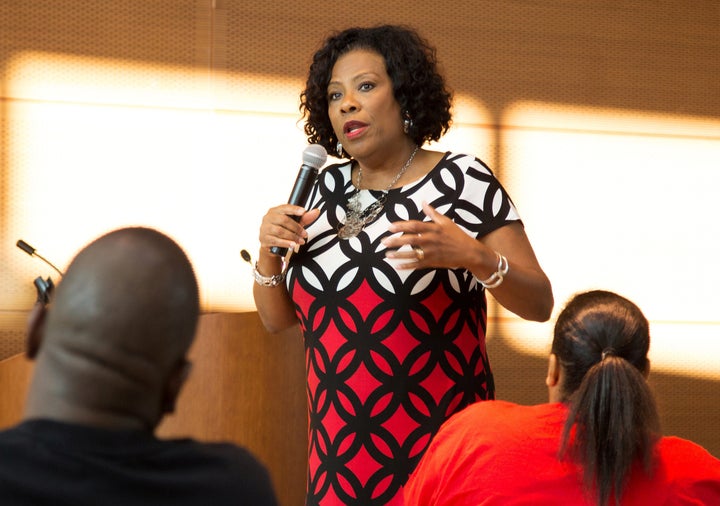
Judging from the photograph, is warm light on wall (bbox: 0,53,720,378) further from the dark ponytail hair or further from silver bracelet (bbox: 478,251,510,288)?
the dark ponytail hair

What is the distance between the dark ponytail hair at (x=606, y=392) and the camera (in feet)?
5.30

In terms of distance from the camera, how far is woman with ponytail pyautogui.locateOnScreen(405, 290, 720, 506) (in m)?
1.63

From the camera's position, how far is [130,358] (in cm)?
89

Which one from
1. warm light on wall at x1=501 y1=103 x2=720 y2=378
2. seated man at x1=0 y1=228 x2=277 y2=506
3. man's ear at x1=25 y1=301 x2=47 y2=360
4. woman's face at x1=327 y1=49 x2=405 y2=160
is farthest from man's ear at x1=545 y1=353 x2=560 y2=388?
warm light on wall at x1=501 y1=103 x2=720 y2=378

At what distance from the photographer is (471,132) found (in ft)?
16.7

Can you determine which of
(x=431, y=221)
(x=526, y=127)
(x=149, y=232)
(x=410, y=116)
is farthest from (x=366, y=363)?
(x=526, y=127)

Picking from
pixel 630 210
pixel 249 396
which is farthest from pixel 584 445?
pixel 630 210

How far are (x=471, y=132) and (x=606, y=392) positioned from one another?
3545 mm

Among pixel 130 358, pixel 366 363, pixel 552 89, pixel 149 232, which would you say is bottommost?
pixel 366 363

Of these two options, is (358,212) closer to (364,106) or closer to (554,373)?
(364,106)

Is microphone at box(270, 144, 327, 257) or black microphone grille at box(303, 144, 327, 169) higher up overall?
black microphone grille at box(303, 144, 327, 169)

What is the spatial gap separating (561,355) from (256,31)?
11.5 feet

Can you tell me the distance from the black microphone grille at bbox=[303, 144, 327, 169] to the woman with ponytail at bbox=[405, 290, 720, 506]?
0.65m

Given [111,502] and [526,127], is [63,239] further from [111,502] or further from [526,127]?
[111,502]
